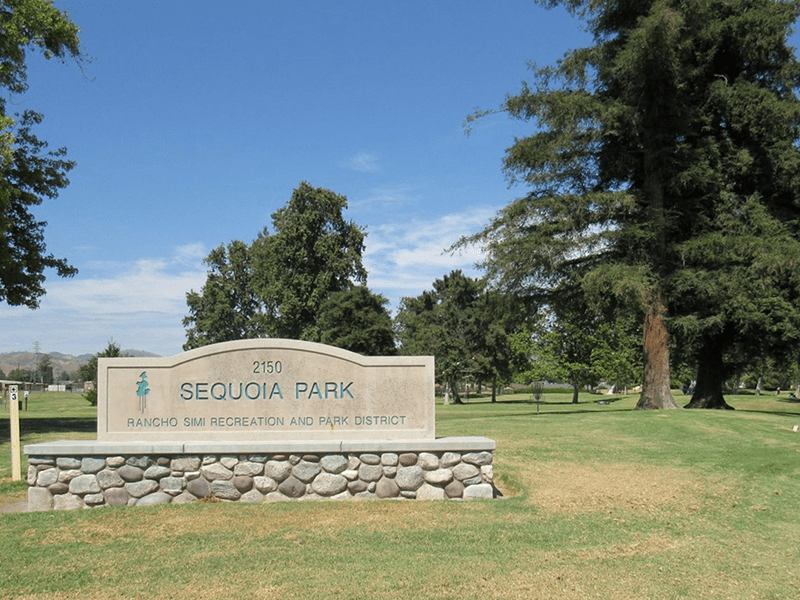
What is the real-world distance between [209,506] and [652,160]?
18.3 metres

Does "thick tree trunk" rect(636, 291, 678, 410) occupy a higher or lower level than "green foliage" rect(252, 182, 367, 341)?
lower

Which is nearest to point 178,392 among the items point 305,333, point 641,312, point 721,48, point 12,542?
point 12,542

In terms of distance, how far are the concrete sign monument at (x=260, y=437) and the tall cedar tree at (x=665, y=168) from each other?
41.4 feet

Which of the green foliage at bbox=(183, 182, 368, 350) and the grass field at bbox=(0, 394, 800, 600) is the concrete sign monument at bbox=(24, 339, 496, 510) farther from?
the green foliage at bbox=(183, 182, 368, 350)

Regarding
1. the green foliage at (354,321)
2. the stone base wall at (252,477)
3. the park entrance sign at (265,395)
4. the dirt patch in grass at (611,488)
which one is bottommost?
the dirt patch in grass at (611,488)

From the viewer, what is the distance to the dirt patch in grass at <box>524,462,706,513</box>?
752cm

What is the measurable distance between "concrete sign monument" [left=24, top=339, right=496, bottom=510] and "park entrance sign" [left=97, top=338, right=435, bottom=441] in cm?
1

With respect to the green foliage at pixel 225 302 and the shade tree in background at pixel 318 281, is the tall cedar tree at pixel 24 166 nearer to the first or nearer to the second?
the shade tree in background at pixel 318 281

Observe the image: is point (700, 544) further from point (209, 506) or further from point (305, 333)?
point (305, 333)

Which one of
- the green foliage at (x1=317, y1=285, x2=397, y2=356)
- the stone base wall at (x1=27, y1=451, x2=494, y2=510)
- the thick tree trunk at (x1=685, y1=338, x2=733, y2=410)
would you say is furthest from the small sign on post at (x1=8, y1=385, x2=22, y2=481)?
the green foliage at (x1=317, y1=285, x2=397, y2=356)

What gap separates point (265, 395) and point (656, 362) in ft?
52.7

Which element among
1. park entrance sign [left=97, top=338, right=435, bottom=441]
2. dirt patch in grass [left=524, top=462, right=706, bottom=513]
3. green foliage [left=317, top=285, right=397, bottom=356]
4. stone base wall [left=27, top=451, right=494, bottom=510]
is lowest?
dirt patch in grass [left=524, top=462, right=706, bottom=513]

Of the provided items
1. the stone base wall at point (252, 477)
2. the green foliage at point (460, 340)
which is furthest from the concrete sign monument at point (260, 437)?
the green foliage at point (460, 340)

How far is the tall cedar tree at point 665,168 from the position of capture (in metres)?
20.1
